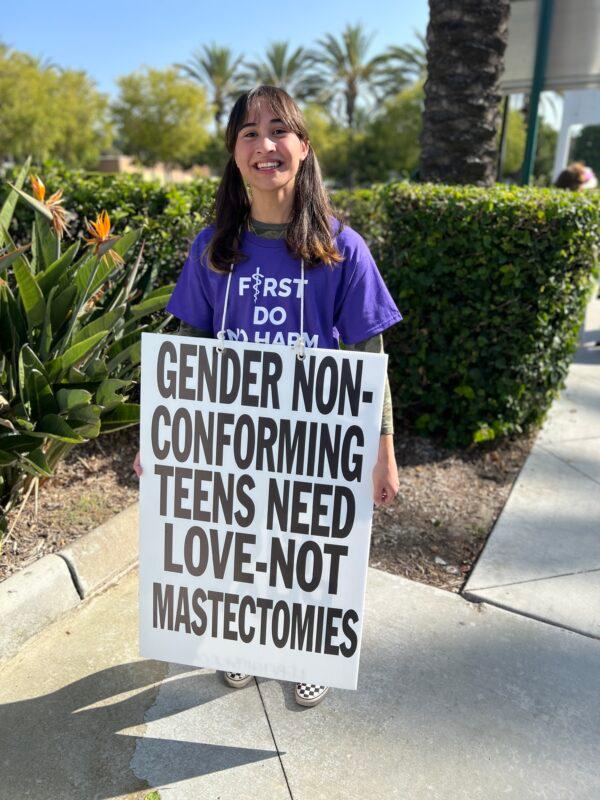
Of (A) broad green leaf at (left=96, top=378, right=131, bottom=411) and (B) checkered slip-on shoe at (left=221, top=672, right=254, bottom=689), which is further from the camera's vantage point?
(A) broad green leaf at (left=96, top=378, right=131, bottom=411)

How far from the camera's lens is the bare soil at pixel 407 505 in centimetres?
294

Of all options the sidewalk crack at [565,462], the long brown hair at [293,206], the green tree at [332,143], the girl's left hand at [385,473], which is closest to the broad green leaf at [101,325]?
the long brown hair at [293,206]

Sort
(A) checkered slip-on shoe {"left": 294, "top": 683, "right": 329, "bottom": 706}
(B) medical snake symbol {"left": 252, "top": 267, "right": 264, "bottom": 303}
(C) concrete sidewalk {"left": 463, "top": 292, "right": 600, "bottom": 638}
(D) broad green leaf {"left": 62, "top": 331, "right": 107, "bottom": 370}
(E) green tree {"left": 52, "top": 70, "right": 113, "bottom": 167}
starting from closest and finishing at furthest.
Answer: (B) medical snake symbol {"left": 252, "top": 267, "right": 264, "bottom": 303} → (A) checkered slip-on shoe {"left": 294, "top": 683, "right": 329, "bottom": 706} → (D) broad green leaf {"left": 62, "top": 331, "right": 107, "bottom": 370} → (C) concrete sidewalk {"left": 463, "top": 292, "right": 600, "bottom": 638} → (E) green tree {"left": 52, "top": 70, "right": 113, "bottom": 167}

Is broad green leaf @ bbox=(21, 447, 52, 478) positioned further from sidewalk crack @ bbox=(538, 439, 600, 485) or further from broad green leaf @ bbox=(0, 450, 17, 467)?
sidewalk crack @ bbox=(538, 439, 600, 485)

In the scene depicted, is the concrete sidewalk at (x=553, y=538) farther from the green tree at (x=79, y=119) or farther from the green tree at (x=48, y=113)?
the green tree at (x=79, y=119)

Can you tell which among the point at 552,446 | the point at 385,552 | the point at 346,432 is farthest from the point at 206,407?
the point at 552,446

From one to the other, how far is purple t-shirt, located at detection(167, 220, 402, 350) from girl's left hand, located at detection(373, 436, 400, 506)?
1.10 feet

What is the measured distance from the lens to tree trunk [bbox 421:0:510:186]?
4.36 metres

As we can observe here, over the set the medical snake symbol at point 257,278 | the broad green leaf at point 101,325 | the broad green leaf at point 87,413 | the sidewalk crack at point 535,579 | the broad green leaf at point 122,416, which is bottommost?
the sidewalk crack at point 535,579

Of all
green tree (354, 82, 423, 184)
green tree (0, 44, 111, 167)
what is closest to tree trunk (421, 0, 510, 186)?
green tree (0, 44, 111, 167)

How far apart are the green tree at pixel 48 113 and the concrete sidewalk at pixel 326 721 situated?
31.3m

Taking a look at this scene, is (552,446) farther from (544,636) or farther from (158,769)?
(158,769)

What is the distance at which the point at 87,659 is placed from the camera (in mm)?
2422

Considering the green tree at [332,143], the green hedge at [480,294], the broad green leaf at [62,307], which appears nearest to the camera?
the broad green leaf at [62,307]
